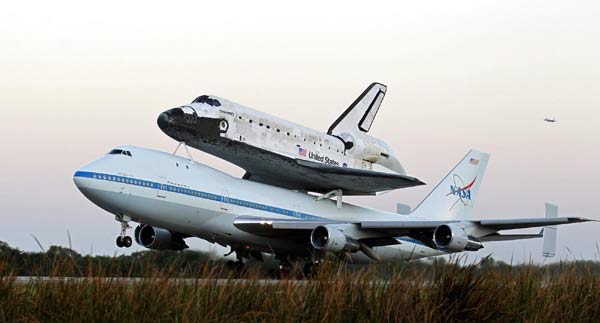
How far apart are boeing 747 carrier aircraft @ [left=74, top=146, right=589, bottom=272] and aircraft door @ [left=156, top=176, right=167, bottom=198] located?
0.03 m

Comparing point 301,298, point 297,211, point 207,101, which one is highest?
point 207,101

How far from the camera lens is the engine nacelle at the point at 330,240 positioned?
33.8 meters

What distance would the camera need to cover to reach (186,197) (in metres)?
31.6

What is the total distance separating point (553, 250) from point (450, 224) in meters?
4.89

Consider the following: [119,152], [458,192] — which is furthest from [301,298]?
[458,192]

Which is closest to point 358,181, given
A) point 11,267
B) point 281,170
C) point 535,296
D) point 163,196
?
point 281,170

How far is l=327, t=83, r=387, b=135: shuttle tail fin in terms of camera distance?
4134 cm

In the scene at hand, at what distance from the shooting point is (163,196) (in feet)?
101

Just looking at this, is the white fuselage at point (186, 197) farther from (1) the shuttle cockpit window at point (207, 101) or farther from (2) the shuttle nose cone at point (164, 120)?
(1) the shuttle cockpit window at point (207, 101)

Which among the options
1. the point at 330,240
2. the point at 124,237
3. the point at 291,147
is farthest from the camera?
the point at 291,147

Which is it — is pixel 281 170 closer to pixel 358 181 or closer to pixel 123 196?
pixel 358 181

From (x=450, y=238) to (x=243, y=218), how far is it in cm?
751

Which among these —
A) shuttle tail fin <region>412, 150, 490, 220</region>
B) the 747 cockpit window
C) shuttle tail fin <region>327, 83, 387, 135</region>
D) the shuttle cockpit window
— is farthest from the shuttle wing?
the 747 cockpit window

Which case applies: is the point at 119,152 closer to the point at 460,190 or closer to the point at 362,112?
the point at 362,112
